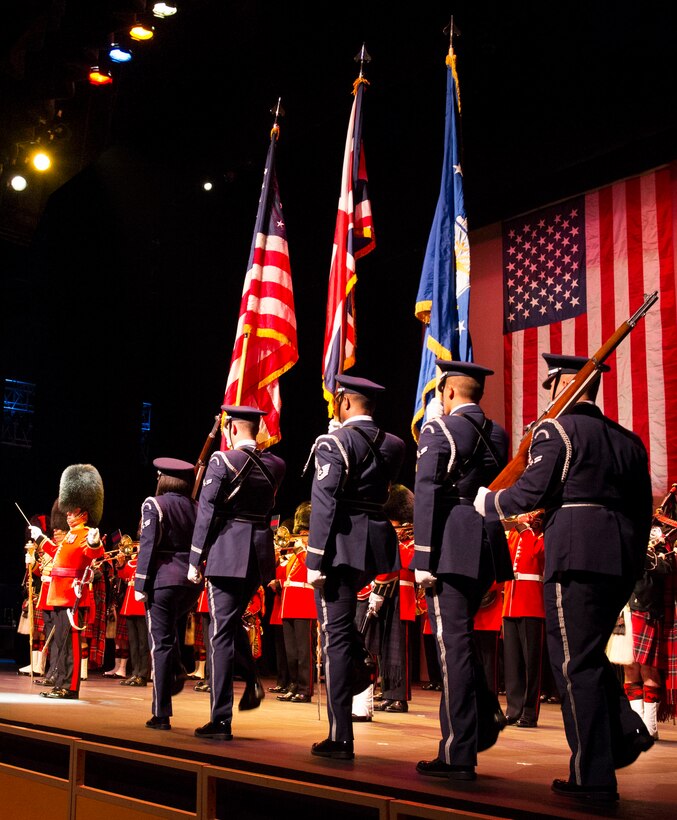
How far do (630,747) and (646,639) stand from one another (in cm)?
295

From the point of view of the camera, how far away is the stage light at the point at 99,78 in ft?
31.3

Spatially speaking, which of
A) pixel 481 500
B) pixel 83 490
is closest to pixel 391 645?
pixel 83 490

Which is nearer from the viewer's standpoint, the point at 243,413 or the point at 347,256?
the point at 243,413

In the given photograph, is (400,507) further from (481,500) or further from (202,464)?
(481,500)

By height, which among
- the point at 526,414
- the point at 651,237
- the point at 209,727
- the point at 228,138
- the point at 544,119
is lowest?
the point at 209,727

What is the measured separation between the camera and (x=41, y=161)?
33.5 ft

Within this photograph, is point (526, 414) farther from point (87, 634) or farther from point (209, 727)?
point (209, 727)

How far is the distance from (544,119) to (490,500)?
22.1 ft

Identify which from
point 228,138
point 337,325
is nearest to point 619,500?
point 337,325

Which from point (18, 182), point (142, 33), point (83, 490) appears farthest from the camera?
point (18, 182)

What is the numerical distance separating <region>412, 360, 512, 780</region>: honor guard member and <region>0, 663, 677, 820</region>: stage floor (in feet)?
0.69

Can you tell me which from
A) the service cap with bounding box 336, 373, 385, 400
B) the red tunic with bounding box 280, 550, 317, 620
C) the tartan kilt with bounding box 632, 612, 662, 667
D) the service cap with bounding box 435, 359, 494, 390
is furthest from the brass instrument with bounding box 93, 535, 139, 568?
the service cap with bounding box 435, 359, 494, 390

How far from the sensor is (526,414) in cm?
1069

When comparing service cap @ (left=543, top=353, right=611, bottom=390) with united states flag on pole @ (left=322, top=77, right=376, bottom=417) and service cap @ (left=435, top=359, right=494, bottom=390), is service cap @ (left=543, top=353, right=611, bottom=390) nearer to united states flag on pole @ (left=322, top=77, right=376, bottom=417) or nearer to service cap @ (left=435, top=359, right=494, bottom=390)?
service cap @ (left=435, top=359, right=494, bottom=390)
